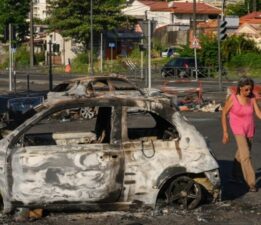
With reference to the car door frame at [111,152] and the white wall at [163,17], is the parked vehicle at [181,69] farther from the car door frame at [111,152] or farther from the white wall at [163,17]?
the white wall at [163,17]

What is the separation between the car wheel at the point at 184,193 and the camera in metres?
8.38

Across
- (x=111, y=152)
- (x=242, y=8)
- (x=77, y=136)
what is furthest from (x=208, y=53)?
(x=242, y=8)

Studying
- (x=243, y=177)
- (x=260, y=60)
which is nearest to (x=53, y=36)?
(x=260, y=60)

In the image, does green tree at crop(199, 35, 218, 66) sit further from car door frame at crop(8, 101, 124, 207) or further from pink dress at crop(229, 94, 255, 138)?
car door frame at crop(8, 101, 124, 207)

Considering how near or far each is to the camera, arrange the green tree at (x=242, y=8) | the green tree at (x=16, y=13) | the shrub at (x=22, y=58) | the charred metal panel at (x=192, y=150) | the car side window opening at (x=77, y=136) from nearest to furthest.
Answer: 1. the charred metal panel at (x=192, y=150)
2. the car side window opening at (x=77, y=136)
3. the shrub at (x=22, y=58)
4. the green tree at (x=16, y=13)
5. the green tree at (x=242, y=8)

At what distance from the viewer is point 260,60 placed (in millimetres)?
55938

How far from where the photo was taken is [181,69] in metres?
48.5

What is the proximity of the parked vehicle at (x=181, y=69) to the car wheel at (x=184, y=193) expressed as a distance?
39.7m

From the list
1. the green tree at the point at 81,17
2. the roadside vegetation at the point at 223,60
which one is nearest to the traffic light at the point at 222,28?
the roadside vegetation at the point at 223,60

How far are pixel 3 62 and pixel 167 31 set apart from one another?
62.4 ft

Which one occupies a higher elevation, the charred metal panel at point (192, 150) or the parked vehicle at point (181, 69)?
the charred metal panel at point (192, 150)

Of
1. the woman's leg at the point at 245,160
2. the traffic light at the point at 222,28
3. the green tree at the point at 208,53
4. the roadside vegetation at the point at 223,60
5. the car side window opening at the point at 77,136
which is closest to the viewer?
the car side window opening at the point at 77,136

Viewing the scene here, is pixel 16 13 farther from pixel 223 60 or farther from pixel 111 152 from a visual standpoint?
pixel 111 152

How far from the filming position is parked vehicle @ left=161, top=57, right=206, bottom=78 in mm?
48219
